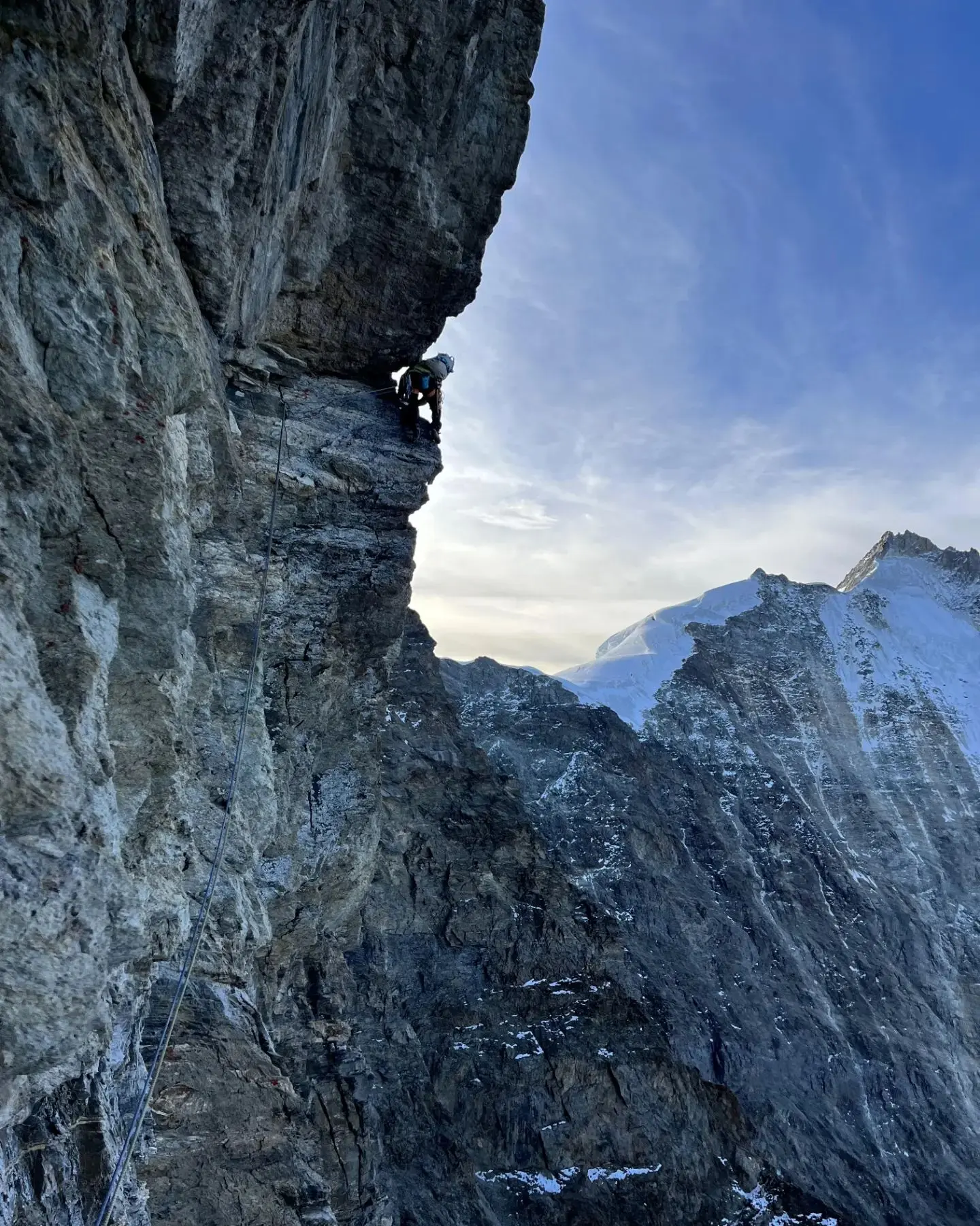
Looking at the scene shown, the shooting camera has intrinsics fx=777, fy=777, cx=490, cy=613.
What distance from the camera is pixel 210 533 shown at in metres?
12.5

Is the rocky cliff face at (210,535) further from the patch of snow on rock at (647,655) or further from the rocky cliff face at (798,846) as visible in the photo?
the patch of snow on rock at (647,655)

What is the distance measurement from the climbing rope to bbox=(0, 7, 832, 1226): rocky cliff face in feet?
0.71

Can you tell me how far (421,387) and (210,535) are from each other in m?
5.22

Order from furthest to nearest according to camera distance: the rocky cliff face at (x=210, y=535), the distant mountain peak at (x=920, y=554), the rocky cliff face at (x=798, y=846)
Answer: the distant mountain peak at (x=920, y=554)
the rocky cliff face at (x=798, y=846)
the rocky cliff face at (x=210, y=535)

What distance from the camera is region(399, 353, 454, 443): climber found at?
49.5ft

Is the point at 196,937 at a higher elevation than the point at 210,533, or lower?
lower

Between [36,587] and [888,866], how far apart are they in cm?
8468

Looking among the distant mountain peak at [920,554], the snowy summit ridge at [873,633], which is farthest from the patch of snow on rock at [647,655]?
the distant mountain peak at [920,554]

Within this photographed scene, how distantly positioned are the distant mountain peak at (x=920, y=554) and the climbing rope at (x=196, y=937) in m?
103

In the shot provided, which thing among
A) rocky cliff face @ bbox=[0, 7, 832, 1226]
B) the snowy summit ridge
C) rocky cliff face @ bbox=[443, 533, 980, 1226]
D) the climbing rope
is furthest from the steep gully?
the snowy summit ridge

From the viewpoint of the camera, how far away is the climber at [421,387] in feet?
49.5

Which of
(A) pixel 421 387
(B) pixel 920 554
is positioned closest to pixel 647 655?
(B) pixel 920 554

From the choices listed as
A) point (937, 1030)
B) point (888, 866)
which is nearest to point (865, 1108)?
point (937, 1030)

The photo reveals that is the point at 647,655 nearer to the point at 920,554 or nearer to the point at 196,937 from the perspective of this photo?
the point at 920,554
